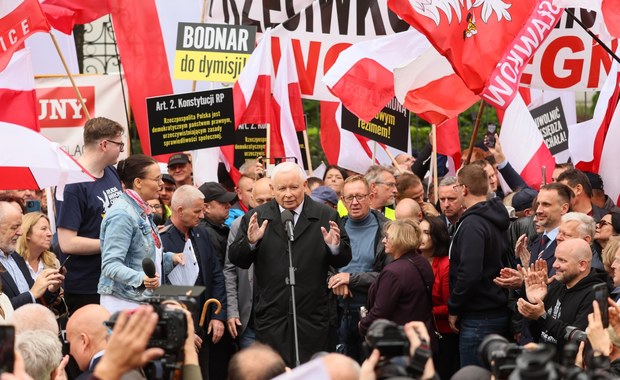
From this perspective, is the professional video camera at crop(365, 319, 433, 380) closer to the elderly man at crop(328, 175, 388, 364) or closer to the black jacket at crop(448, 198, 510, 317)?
the black jacket at crop(448, 198, 510, 317)

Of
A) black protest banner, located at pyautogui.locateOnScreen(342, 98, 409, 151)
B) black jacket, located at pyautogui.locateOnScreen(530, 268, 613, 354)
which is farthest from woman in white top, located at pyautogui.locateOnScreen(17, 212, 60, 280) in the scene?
black protest banner, located at pyautogui.locateOnScreen(342, 98, 409, 151)

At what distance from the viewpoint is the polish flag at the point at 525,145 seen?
11914 mm

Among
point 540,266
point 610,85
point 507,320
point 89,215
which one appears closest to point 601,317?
point 540,266

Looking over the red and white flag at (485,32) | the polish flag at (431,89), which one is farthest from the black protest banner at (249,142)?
the red and white flag at (485,32)

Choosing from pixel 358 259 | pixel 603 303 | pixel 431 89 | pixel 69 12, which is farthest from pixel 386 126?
pixel 603 303

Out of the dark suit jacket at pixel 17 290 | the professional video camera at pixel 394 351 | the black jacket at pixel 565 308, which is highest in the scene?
the professional video camera at pixel 394 351

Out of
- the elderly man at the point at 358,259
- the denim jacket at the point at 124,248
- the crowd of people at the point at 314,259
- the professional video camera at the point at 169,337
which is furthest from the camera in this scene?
the elderly man at the point at 358,259

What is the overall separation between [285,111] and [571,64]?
307 cm

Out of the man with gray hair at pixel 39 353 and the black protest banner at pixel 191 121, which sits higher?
the black protest banner at pixel 191 121

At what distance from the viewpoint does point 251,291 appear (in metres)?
10.4

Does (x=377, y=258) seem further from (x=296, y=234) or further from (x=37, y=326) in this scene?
(x=37, y=326)

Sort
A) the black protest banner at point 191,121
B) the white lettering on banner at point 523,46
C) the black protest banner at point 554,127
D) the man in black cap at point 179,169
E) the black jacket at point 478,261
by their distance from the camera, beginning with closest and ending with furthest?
the black jacket at point 478,261 → the white lettering on banner at point 523,46 → the black protest banner at point 191,121 → the man in black cap at point 179,169 → the black protest banner at point 554,127

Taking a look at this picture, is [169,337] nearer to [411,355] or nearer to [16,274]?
[411,355]

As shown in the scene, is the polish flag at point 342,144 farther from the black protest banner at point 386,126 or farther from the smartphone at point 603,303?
the smartphone at point 603,303
